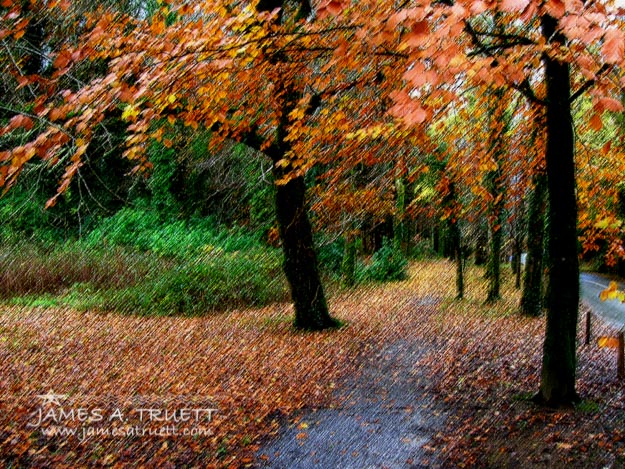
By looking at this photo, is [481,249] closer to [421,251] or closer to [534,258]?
[421,251]

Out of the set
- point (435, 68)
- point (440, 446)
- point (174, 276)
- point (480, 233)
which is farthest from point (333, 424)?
point (480, 233)

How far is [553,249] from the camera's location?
20.1 feet

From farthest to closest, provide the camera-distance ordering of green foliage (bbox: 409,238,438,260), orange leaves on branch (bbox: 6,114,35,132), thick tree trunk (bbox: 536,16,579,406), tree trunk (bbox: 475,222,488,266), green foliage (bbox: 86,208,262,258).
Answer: green foliage (bbox: 409,238,438,260)
tree trunk (bbox: 475,222,488,266)
green foliage (bbox: 86,208,262,258)
thick tree trunk (bbox: 536,16,579,406)
orange leaves on branch (bbox: 6,114,35,132)

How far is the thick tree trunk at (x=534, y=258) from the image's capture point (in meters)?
12.9

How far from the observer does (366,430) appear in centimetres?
603

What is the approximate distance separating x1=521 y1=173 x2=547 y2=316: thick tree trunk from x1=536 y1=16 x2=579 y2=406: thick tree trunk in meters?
7.31

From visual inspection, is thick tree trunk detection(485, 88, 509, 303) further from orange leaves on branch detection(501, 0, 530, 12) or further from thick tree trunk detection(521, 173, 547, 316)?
orange leaves on branch detection(501, 0, 530, 12)

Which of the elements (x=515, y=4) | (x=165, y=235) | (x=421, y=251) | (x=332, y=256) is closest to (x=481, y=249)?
(x=421, y=251)

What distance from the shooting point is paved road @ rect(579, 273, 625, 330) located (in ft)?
51.5

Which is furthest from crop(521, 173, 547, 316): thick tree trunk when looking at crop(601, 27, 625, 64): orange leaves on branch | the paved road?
crop(601, 27, 625, 64): orange leaves on branch

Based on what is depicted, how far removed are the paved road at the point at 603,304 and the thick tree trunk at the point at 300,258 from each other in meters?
9.55

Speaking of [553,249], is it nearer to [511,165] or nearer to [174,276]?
[511,165]

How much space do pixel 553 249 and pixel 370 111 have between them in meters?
3.19

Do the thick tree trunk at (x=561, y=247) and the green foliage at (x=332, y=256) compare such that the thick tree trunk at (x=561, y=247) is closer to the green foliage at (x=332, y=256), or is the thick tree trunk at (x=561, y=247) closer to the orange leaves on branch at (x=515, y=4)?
the orange leaves on branch at (x=515, y=4)
